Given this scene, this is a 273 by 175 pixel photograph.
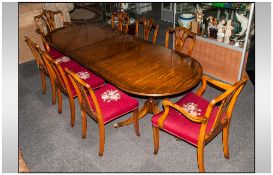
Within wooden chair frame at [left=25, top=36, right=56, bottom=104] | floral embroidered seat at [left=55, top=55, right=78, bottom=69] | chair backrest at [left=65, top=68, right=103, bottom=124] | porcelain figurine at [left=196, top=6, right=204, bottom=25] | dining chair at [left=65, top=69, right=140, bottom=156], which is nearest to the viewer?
chair backrest at [left=65, top=68, right=103, bottom=124]

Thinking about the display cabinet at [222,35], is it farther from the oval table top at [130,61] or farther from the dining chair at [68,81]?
the dining chair at [68,81]

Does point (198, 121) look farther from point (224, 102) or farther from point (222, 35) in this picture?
point (222, 35)

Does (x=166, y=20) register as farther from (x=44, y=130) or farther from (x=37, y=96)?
(x=44, y=130)

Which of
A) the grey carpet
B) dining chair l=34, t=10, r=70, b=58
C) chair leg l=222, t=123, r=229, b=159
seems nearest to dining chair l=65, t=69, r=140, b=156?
the grey carpet

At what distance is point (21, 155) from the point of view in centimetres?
239

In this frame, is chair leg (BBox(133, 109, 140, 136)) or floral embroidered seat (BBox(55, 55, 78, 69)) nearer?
chair leg (BBox(133, 109, 140, 136))

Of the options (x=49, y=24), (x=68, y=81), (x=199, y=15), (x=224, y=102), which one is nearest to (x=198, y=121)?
(x=224, y=102)

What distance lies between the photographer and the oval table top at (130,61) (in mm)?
2130

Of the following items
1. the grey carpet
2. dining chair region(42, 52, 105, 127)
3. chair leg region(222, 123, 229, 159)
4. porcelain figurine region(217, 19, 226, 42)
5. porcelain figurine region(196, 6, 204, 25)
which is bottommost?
the grey carpet

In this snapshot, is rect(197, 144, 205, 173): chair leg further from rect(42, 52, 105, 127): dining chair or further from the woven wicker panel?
the woven wicker panel

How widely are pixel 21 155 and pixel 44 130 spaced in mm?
392

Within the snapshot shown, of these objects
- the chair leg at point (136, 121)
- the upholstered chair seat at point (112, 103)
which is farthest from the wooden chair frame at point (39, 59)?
the chair leg at point (136, 121)

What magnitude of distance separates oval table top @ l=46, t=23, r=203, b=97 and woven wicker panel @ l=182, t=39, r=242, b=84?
3.08ft

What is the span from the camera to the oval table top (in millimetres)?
2130
